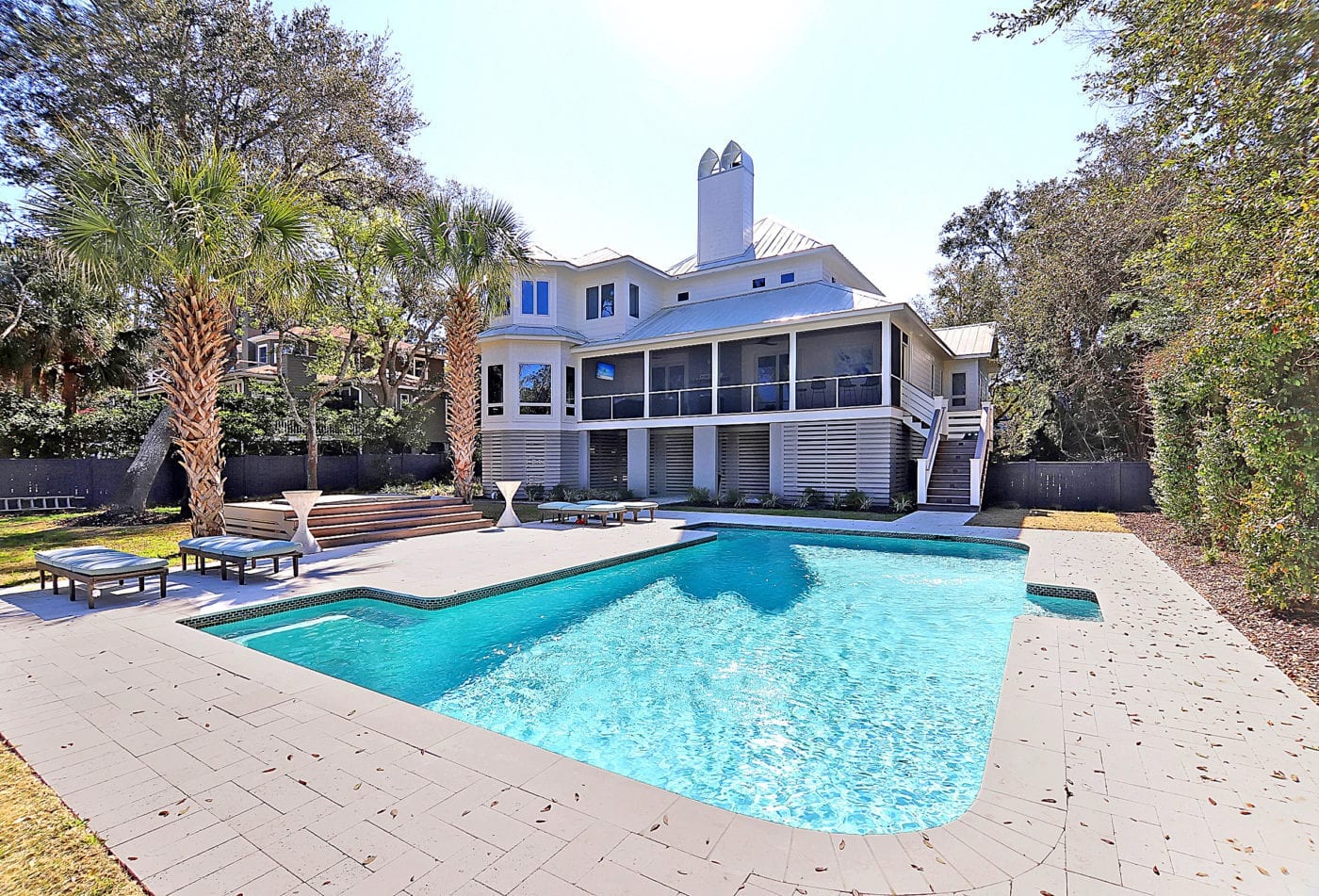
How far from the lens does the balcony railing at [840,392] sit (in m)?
16.8

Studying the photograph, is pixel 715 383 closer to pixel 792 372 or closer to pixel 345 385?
pixel 792 372

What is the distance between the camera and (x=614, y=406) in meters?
20.9

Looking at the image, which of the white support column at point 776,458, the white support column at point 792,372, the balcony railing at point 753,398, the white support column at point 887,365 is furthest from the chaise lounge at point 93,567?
the white support column at point 887,365

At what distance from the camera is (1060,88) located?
8.13 metres

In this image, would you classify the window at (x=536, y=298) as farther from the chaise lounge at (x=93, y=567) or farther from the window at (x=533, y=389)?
the chaise lounge at (x=93, y=567)

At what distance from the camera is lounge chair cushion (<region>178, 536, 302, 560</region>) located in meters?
7.85

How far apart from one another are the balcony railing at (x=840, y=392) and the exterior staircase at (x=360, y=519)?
1001cm

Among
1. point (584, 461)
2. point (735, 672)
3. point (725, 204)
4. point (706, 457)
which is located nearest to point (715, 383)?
point (706, 457)

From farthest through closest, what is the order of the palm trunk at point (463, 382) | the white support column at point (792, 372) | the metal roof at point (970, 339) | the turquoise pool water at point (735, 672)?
the metal roof at point (970, 339) < the white support column at point (792, 372) < the palm trunk at point (463, 382) < the turquoise pool water at point (735, 672)

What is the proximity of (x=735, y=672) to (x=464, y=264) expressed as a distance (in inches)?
477

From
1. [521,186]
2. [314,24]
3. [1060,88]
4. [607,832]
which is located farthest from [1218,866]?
[314,24]

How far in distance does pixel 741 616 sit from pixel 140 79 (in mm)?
17475

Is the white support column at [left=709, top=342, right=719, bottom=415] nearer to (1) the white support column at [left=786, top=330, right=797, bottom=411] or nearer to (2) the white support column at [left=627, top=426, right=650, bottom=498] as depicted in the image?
(1) the white support column at [left=786, top=330, right=797, bottom=411]

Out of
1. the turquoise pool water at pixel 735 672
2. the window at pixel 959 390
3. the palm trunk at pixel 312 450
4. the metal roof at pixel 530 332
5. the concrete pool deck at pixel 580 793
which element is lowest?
the turquoise pool water at pixel 735 672
